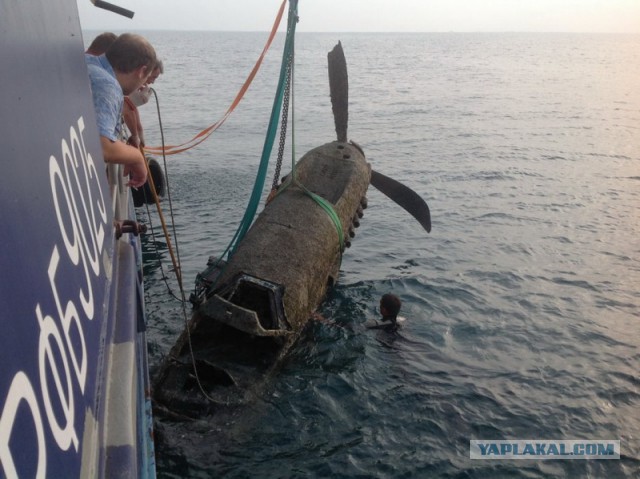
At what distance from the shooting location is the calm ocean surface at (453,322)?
679 cm

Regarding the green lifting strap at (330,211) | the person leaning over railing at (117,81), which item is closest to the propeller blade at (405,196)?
the green lifting strap at (330,211)

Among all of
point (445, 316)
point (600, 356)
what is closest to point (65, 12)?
point (445, 316)

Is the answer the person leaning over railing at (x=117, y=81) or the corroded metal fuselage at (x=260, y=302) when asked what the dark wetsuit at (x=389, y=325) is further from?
the person leaning over railing at (x=117, y=81)

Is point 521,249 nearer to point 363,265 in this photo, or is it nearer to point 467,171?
point 363,265

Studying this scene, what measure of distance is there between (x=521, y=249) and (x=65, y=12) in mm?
12728

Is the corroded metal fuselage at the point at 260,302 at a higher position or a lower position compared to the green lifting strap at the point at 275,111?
lower

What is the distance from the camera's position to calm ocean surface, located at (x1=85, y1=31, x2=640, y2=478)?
6.79 meters

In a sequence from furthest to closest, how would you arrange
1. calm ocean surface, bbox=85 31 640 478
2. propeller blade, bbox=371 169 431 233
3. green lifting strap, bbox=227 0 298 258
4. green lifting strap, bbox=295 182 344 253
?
propeller blade, bbox=371 169 431 233, green lifting strap, bbox=295 182 344 253, green lifting strap, bbox=227 0 298 258, calm ocean surface, bbox=85 31 640 478

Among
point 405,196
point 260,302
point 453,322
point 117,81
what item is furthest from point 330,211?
point 117,81

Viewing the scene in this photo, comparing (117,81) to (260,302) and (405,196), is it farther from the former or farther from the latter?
(405,196)

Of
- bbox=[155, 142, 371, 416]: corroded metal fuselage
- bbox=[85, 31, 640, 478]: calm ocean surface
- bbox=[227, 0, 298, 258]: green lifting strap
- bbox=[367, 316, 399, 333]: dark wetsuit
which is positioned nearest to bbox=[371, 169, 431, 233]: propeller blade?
bbox=[85, 31, 640, 478]: calm ocean surface

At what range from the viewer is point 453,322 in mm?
10375

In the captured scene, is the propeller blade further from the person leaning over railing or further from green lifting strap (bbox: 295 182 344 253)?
the person leaning over railing

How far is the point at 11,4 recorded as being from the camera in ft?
7.14
